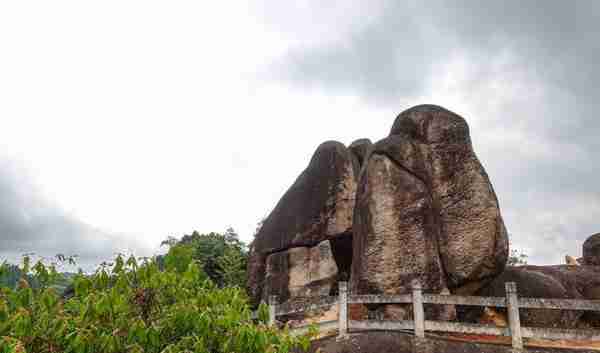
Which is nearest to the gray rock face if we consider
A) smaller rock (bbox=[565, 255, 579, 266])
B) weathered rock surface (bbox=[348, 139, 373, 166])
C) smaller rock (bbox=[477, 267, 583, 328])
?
smaller rock (bbox=[477, 267, 583, 328])

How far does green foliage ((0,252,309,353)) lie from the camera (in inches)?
152

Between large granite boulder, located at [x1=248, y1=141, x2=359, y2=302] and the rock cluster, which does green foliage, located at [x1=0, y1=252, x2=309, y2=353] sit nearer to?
the rock cluster

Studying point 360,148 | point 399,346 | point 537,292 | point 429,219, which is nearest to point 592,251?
point 537,292

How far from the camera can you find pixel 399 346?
1062 cm

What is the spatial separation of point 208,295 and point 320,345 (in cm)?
763

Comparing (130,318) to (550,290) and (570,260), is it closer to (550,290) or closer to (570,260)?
(550,290)

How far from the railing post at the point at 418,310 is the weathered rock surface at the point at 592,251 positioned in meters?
13.9

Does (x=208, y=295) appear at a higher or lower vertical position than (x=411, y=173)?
lower

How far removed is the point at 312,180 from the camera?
20125 mm

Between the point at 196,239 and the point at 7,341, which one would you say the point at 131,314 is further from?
the point at 196,239

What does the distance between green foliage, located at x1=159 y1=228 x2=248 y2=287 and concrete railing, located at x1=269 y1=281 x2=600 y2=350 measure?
40.0ft

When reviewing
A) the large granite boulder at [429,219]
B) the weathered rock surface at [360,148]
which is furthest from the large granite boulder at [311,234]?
the large granite boulder at [429,219]

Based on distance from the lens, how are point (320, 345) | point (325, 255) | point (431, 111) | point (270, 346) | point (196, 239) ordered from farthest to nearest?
point (196, 239)
point (325, 255)
point (431, 111)
point (320, 345)
point (270, 346)

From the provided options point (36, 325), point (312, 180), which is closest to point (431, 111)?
point (312, 180)
